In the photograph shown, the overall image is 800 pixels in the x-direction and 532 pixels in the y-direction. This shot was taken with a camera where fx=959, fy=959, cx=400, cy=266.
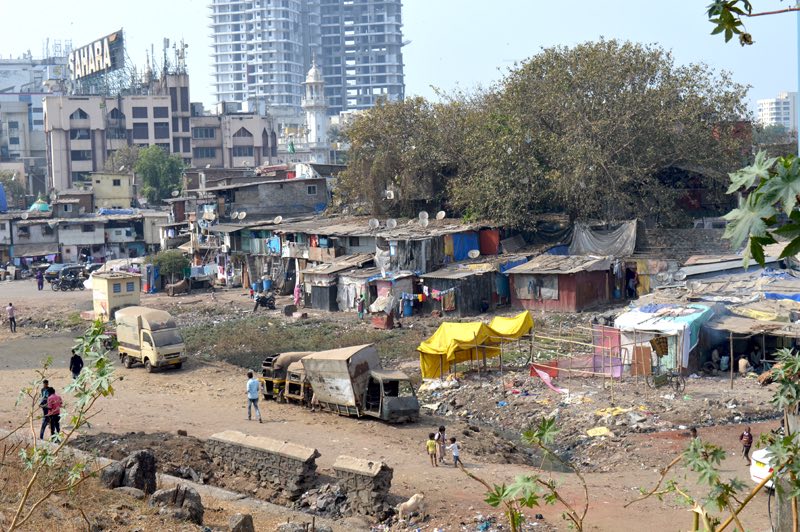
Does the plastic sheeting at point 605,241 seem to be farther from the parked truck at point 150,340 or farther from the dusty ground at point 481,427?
the parked truck at point 150,340

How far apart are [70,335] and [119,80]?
67019mm

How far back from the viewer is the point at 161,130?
3499 inches

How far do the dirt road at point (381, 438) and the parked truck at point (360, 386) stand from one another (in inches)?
11.1

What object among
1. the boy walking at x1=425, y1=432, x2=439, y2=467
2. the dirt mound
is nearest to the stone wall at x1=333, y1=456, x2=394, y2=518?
the boy walking at x1=425, y1=432, x2=439, y2=467

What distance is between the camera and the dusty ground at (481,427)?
47.2 ft

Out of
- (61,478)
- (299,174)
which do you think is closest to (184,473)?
(61,478)

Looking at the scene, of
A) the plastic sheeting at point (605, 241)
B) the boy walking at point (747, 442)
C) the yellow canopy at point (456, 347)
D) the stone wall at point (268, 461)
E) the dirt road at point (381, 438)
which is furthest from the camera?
the plastic sheeting at point (605, 241)

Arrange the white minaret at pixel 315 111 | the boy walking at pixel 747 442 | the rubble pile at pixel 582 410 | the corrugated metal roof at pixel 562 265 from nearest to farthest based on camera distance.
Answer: the boy walking at pixel 747 442 < the rubble pile at pixel 582 410 < the corrugated metal roof at pixel 562 265 < the white minaret at pixel 315 111

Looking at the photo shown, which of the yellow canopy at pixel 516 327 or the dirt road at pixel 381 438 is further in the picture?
the yellow canopy at pixel 516 327

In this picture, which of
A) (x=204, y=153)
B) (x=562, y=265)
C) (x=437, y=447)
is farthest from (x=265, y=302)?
(x=204, y=153)

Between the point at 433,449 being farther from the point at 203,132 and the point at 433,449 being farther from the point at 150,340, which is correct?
the point at 203,132

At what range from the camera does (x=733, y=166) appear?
124ft

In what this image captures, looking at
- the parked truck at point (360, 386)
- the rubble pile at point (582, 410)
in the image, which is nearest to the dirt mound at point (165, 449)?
the parked truck at point (360, 386)

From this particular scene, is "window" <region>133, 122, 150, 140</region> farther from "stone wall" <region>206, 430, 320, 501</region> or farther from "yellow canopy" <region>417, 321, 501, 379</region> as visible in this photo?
"stone wall" <region>206, 430, 320, 501</region>
